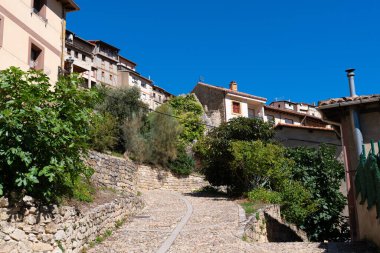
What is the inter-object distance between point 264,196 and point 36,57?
42.1 ft

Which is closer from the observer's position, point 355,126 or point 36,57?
point 355,126

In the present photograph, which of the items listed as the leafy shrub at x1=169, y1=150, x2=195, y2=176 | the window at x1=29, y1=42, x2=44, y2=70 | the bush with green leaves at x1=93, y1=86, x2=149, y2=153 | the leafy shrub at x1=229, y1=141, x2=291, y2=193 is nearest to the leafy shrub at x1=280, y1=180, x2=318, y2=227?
the leafy shrub at x1=229, y1=141, x2=291, y2=193

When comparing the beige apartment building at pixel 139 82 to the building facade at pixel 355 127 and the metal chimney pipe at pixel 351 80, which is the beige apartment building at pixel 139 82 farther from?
the building facade at pixel 355 127

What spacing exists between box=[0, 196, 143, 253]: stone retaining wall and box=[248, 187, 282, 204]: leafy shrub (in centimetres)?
952

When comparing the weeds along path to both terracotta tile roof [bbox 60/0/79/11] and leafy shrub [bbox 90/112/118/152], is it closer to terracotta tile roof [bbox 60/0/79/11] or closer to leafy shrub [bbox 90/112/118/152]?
leafy shrub [bbox 90/112/118/152]

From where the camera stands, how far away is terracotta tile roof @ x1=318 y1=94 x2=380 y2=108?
11.3 meters

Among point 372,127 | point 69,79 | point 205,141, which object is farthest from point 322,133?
point 69,79

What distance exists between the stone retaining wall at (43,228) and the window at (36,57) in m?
10.7

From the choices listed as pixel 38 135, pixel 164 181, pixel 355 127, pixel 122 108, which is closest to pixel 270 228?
pixel 355 127

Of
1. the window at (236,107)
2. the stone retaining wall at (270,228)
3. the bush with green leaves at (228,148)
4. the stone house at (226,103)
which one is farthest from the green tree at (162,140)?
the window at (236,107)

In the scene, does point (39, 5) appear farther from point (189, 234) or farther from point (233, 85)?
point (233, 85)

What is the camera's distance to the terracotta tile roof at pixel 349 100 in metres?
11.3

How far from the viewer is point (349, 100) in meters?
11.6

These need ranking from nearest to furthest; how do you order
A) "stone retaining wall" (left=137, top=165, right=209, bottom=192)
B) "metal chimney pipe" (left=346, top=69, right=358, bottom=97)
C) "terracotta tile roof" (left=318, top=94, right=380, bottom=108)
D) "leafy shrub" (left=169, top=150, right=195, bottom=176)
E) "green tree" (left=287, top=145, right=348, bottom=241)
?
"terracotta tile roof" (left=318, top=94, right=380, bottom=108) < "metal chimney pipe" (left=346, top=69, right=358, bottom=97) < "green tree" (left=287, top=145, right=348, bottom=241) < "stone retaining wall" (left=137, top=165, right=209, bottom=192) < "leafy shrub" (left=169, top=150, right=195, bottom=176)
